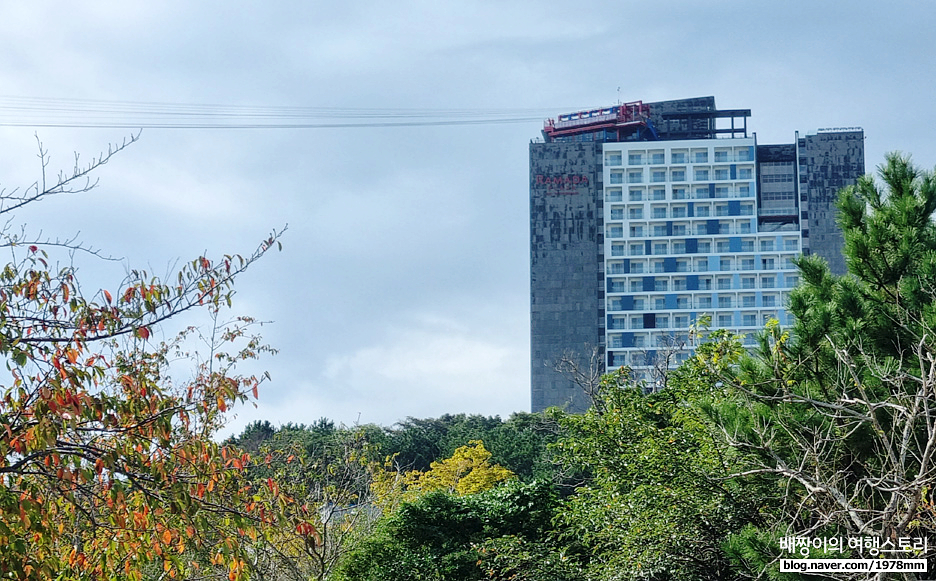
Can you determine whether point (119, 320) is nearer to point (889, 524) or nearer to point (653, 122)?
point (889, 524)

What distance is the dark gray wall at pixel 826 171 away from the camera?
68.5 meters

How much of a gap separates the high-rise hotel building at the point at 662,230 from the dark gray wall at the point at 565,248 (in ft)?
0.23

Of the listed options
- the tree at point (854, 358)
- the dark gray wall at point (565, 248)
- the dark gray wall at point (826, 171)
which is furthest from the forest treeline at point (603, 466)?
the dark gray wall at point (826, 171)

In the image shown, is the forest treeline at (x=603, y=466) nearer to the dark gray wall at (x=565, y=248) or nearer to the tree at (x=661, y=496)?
the tree at (x=661, y=496)

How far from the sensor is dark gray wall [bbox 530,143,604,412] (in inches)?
2756

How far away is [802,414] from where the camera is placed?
25.8 ft

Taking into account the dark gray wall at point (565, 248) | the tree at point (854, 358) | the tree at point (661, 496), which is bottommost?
the tree at point (661, 496)

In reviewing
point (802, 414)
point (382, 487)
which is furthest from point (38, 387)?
point (382, 487)

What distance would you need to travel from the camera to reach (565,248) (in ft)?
233

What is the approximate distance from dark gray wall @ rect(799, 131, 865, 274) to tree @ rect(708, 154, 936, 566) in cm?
6253

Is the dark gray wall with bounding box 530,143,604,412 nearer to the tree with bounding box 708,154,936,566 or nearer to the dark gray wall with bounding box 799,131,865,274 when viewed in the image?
the dark gray wall with bounding box 799,131,865,274

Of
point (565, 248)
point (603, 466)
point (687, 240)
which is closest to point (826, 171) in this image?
point (687, 240)

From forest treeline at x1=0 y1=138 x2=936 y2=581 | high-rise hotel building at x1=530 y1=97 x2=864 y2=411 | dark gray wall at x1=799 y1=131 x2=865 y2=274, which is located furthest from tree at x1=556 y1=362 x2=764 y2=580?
dark gray wall at x1=799 y1=131 x2=865 y2=274

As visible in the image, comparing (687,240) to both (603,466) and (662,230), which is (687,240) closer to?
(662,230)
